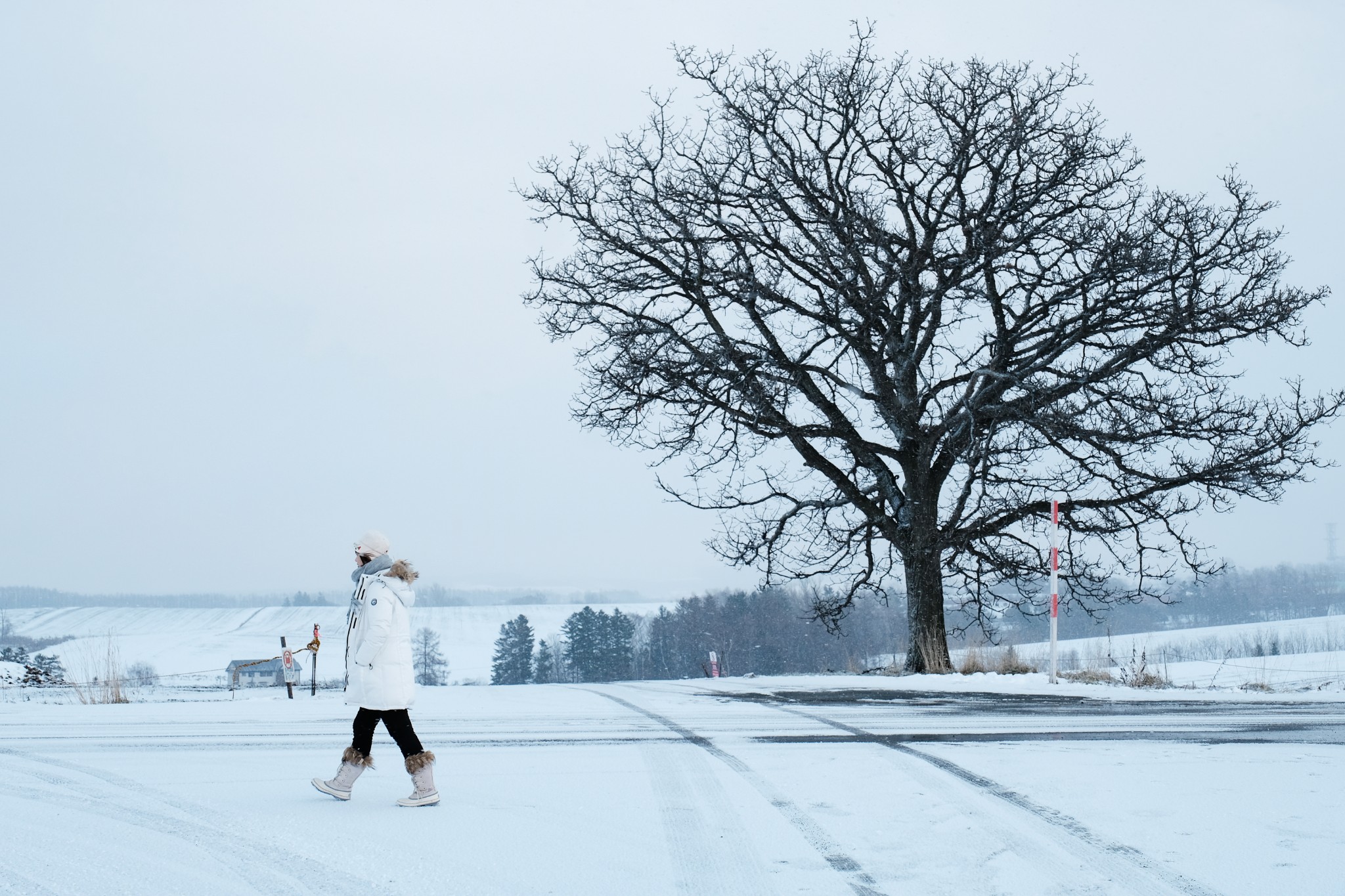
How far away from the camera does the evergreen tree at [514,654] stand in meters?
78.1

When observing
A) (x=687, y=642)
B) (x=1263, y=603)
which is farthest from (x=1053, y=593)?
(x=687, y=642)

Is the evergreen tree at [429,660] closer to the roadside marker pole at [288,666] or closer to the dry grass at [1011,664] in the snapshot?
the roadside marker pole at [288,666]

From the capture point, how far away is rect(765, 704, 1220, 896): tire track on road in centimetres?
422

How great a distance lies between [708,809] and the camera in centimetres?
554

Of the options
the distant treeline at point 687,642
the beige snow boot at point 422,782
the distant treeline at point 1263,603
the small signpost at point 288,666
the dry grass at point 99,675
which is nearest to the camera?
the beige snow boot at point 422,782

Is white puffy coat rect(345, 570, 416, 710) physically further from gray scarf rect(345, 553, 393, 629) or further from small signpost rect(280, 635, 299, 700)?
small signpost rect(280, 635, 299, 700)

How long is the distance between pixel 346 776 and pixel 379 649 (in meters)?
0.75

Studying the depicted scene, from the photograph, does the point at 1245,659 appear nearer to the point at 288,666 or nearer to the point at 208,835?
the point at 288,666

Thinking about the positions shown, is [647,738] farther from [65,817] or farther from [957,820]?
[65,817]

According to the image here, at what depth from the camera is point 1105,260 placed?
15.8 meters

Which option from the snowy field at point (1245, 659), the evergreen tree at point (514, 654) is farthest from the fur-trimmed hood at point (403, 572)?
the evergreen tree at point (514, 654)

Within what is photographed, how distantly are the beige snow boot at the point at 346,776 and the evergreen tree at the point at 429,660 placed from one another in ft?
225

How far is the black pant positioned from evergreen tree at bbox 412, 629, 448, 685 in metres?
68.6

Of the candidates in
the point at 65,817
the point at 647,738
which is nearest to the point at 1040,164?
the point at 647,738
